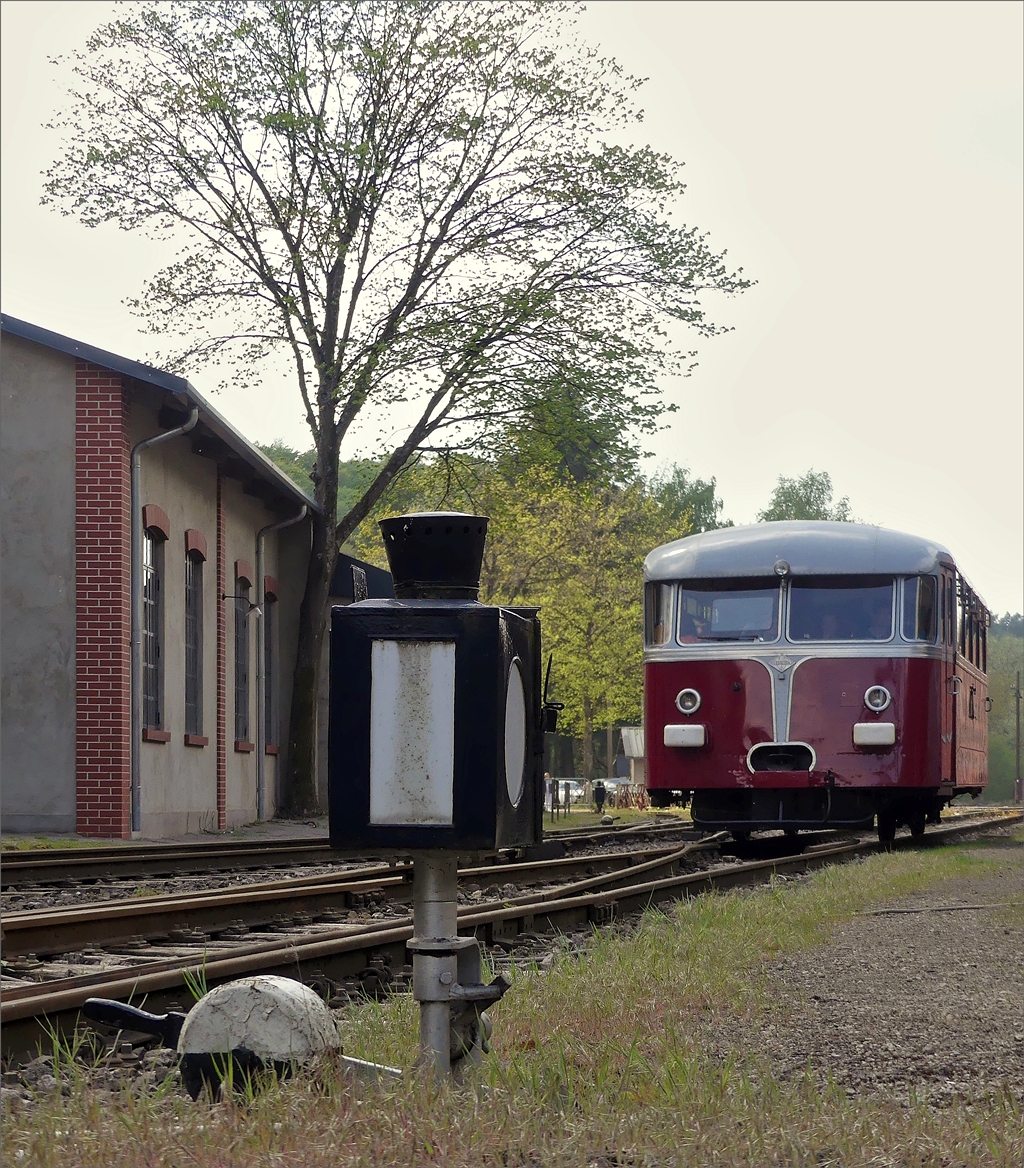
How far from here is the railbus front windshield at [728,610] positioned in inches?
619

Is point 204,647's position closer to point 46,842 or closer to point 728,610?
point 46,842

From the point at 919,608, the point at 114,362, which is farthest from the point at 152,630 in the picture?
the point at 919,608

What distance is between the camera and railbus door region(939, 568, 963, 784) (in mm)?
16062

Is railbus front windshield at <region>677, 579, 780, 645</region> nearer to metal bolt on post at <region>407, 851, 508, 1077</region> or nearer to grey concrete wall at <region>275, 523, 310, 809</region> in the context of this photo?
metal bolt on post at <region>407, 851, 508, 1077</region>

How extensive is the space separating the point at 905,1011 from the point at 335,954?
240 centimetres

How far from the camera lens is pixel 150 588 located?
20359 millimetres

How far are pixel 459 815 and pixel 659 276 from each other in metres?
25.7

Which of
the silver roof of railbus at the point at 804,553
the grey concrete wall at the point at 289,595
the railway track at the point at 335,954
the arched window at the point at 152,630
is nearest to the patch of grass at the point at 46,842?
the arched window at the point at 152,630

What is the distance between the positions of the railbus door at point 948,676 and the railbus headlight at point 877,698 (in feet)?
3.41

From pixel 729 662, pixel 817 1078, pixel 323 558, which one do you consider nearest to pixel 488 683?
pixel 817 1078

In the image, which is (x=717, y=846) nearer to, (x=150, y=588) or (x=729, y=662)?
(x=729, y=662)

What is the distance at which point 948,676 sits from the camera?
53.6 feet

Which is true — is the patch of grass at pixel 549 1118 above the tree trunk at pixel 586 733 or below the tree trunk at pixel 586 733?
above

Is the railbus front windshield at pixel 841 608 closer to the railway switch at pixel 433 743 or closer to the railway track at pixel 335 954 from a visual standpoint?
the railway track at pixel 335 954
